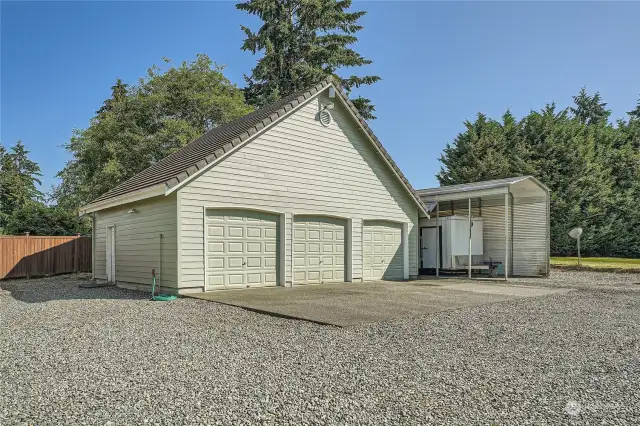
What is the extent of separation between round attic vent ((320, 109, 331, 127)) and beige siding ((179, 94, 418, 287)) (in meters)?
0.13

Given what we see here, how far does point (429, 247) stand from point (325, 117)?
7.37 meters

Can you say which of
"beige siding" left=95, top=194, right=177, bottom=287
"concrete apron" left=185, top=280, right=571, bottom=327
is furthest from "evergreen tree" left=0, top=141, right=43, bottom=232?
"concrete apron" left=185, top=280, right=571, bottom=327

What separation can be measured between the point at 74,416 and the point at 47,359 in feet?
6.83

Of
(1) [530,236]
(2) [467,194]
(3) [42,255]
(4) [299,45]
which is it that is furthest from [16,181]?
(1) [530,236]

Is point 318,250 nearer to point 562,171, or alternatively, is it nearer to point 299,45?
point 562,171

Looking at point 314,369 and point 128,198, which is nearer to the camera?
point 314,369

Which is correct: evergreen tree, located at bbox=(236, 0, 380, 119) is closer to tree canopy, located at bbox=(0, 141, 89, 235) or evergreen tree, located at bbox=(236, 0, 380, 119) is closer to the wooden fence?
tree canopy, located at bbox=(0, 141, 89, 235)

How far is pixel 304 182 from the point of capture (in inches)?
497

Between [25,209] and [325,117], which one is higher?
[325,117]

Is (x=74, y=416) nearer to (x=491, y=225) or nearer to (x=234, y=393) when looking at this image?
(x=234, y=393)

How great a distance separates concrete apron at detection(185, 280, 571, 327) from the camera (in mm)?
7414

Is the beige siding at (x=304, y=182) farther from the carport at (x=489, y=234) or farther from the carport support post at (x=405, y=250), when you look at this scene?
the carport at (x=489, y=234)

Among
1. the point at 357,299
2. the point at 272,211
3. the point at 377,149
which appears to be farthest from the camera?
the point at 377,149

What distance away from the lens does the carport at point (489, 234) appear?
16.5 meters
